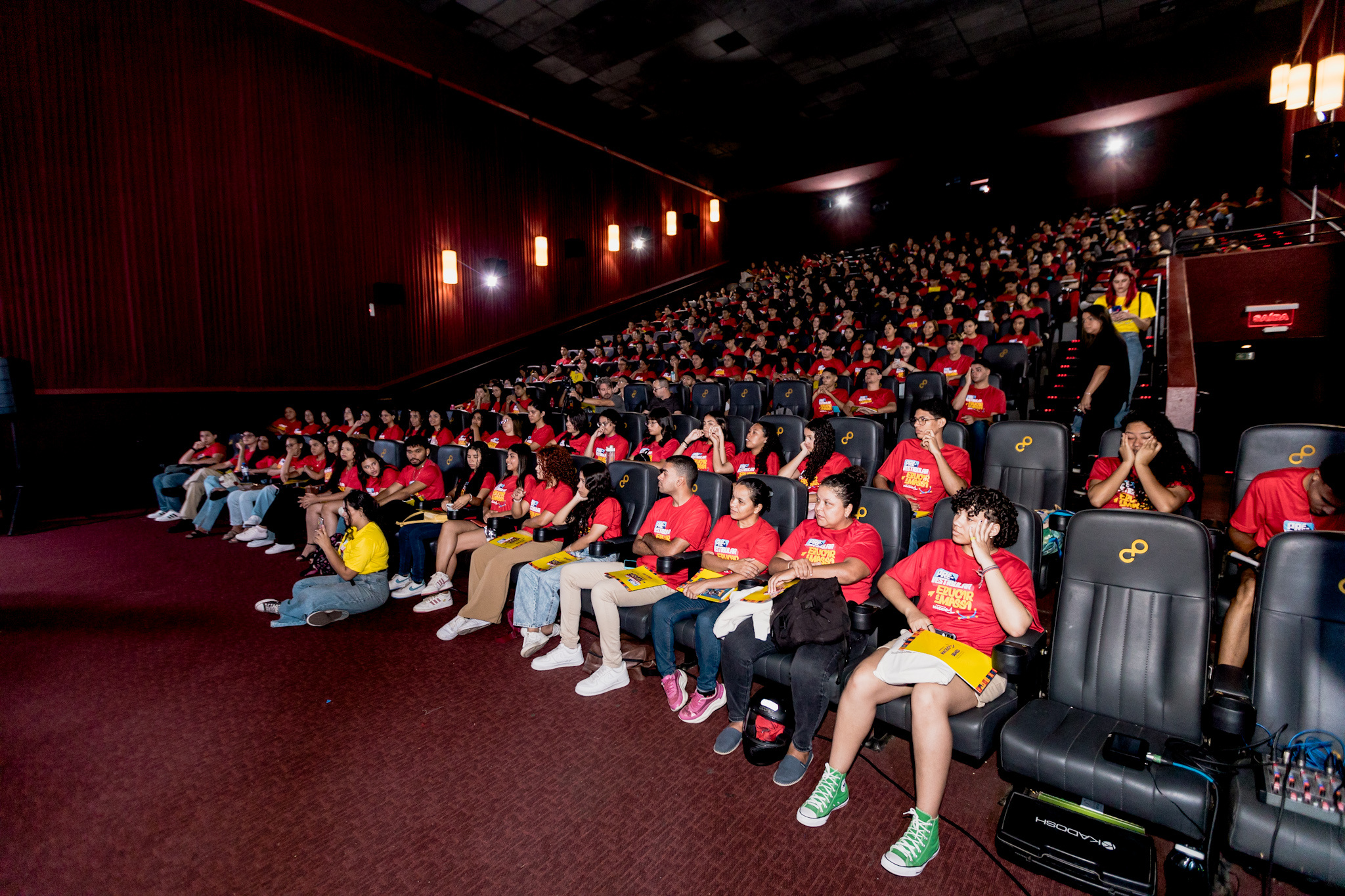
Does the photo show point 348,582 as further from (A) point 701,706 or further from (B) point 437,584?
(A) point 701,706

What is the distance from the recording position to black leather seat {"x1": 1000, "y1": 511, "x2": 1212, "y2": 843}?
5.95 feet

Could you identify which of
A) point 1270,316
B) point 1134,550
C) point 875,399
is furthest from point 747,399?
point 1270,316

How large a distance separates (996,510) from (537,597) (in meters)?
2.39

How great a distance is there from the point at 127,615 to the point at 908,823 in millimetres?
4986

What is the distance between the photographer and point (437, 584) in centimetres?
421

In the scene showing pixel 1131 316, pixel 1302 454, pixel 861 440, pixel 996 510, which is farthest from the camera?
pixel 1131 316

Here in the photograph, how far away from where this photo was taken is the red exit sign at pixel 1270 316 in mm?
5277

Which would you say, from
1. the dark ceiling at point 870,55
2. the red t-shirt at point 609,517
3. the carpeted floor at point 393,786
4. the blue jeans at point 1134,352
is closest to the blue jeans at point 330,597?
the carpeted floor at point 393,786

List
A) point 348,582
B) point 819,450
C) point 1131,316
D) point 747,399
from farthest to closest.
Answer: point 747,399, point 1131,316, point 348,582, point 819,450

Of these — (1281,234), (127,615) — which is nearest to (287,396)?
(127,615)

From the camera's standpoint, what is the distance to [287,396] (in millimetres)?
8703

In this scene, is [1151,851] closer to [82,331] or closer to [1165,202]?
[82,331]

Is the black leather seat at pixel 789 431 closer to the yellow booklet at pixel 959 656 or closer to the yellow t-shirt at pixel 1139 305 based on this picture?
the yellow booklet at pixel 959 656

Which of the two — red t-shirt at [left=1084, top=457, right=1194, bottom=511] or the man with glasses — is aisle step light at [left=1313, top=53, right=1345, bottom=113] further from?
the man with glasses
